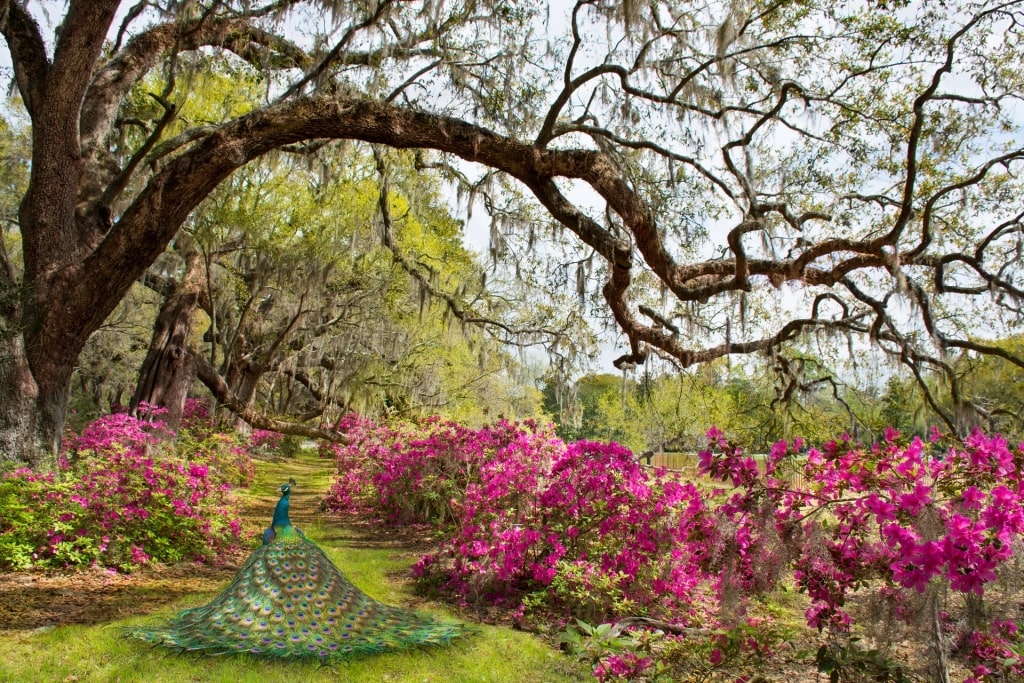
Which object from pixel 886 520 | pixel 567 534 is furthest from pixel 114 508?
pixel 886 520

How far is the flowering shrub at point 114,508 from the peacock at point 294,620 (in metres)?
2.00

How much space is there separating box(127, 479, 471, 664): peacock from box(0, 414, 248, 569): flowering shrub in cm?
200

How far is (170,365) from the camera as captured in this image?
34.1 feet

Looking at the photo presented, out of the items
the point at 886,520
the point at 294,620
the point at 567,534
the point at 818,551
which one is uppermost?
the point at 886,520

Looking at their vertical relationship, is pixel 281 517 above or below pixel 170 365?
below

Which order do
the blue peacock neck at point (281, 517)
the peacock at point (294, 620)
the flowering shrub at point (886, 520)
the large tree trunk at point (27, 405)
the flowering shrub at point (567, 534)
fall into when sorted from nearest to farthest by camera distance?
the flowering shrub at point (886, 520) < the peacock at point (294, 620) < the blue peacock neck at point (281, 517) < the flowering shrub at point (567, 534) < the large tree trunk at point (27, 405)

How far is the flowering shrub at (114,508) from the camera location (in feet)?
19.7

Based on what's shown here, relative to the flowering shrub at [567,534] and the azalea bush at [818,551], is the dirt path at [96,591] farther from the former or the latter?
the azalea bush at [818,551]

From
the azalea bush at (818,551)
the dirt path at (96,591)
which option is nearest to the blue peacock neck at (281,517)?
the dirt path at (96,591)

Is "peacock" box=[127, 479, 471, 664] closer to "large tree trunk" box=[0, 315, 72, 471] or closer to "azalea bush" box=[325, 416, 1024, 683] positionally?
"azalea bush" box=[325, 416, 1024, 683]

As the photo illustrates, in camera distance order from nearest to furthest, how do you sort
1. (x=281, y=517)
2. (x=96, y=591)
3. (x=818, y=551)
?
(x=818, y=551) → (x=281, y=517) → (x=96, y=591)

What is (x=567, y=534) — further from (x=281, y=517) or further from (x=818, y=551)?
(x=818, y=551)

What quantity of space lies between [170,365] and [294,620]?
23.7 feet

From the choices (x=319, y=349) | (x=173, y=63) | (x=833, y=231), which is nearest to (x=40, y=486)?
(x=173, y=63)
